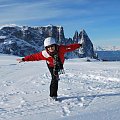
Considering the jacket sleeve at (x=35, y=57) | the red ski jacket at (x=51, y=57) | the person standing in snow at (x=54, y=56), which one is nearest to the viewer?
the person standing in snow at (x=54, y=56)

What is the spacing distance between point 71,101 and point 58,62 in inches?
42.5

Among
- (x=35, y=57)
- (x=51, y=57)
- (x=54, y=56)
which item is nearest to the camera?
(x=54, y=56)

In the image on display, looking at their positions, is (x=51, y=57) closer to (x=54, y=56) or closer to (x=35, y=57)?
(x=54, y=56)

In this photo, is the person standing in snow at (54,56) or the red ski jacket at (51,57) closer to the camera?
the person standing in snow at (54,56)

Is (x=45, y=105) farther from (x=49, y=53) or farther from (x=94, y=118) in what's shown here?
(x=94, y=118)

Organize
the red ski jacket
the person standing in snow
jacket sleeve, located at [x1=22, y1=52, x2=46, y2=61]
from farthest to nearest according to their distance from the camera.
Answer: jacket sleeve, located at [x1=22, y1=52, x2=46, y2=61] → the red ski jacket → the person standing in snow

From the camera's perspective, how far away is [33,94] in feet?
30.5

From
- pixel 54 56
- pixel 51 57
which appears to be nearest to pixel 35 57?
pixel 51 57

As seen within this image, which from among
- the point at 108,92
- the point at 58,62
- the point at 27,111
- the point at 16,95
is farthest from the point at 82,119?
the point at 16,95

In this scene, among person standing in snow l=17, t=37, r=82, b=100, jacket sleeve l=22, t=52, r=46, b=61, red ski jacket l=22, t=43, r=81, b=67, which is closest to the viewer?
person standing in snow l=17, t=37, r=82, b=100

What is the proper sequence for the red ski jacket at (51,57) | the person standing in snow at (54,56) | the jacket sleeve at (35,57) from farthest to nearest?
the jacket sleeve at (35,57) → the red ski jacket at (51,57) → the person standing in snow at (54,56)

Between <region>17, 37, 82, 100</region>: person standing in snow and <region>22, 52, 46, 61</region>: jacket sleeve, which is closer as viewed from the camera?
<region>17, 37, 82, 100</region>: person standing in snow

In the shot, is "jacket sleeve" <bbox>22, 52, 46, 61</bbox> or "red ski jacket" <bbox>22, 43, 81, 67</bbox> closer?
"red ski jacket" <bbox>22, 43, 81, 67</bbox>

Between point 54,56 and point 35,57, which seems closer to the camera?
point 54,56
